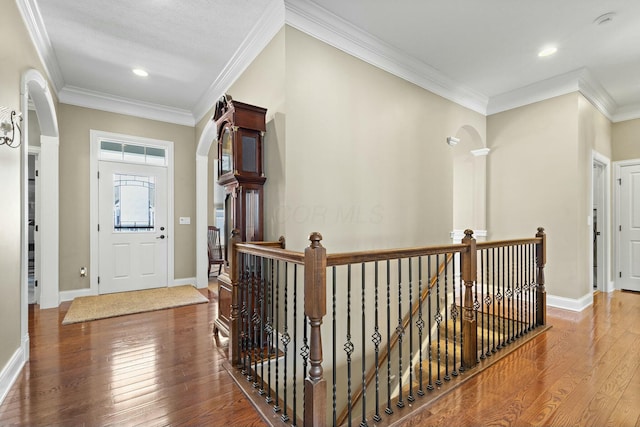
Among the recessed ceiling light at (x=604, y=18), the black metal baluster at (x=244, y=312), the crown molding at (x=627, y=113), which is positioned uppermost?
the recessed ceiling light at (x=604, y=18)

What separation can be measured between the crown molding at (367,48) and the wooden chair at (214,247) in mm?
4484

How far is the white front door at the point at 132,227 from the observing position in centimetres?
471

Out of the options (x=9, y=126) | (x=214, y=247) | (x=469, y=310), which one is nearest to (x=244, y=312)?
(x=469, y=310)

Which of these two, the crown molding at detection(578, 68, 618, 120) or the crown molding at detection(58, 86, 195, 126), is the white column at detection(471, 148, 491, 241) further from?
the crown molding at detection(58, 86, 195, 126)

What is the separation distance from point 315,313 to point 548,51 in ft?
13.1

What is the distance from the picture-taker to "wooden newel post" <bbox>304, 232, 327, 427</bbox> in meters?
1.60

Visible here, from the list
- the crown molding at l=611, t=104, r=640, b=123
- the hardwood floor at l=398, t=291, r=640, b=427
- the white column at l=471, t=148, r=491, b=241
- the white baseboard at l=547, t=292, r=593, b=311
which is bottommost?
the hardwood floor at l=398, t=291, r=640, b=427

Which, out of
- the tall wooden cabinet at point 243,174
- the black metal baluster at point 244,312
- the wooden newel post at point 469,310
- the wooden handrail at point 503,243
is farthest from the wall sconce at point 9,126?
the wooden handrail at point 503,243

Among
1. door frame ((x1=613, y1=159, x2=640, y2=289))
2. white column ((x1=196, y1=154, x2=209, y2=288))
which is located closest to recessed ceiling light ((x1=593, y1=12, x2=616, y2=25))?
door frame ((x1=613, y1=159, x2=640, y2=289))

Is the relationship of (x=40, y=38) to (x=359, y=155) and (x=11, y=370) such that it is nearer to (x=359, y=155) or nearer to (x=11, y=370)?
(x=11, y=370)

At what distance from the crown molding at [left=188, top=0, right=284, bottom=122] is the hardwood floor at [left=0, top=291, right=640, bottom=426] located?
2980 mm

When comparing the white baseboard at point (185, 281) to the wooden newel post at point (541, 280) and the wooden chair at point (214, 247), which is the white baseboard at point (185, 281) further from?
the wooden newel post at point (541, 280)

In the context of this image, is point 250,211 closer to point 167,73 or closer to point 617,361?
point 167,73

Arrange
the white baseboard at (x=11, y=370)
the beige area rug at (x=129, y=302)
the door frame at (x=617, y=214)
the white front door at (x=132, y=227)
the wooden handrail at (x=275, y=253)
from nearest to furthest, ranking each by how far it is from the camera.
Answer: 1. the wooden handrail at (x=275, y=253)
2. the white baseboard at (x=11, y=370)
3. the beige area rug at (x=129, y=302)
4. the white front door at (x=132, y=227)
5. the door frame at (x=617, y=214)
